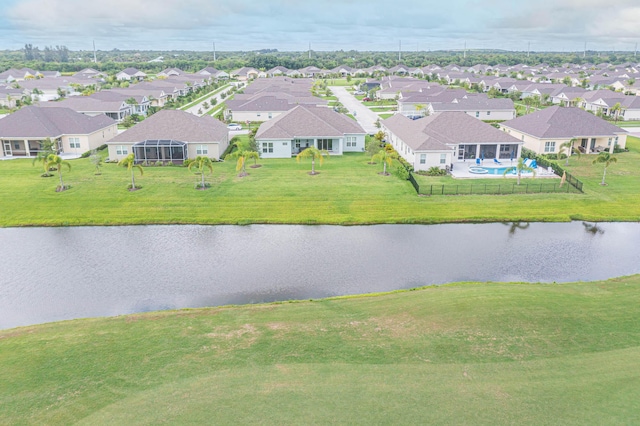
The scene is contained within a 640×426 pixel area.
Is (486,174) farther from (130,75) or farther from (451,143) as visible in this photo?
(130,75)

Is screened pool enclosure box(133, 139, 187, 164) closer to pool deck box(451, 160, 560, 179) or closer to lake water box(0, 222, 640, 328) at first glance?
lake water box(0, 222, 640, 328)

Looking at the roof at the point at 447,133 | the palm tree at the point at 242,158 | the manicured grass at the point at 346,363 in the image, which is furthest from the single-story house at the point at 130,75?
the manicured grass at the point at 346,363

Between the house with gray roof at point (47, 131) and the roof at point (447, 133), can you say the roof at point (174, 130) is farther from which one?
the roof at point (447, 133)

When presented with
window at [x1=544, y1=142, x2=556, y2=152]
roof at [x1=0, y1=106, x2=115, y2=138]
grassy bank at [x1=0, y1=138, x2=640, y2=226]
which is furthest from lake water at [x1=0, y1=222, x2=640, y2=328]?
roof at [x1=0, y1=106, x2=115, y2=138]

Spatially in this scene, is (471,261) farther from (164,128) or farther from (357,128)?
(164,128)

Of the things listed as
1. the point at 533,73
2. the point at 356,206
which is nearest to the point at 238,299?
the point at 356,206

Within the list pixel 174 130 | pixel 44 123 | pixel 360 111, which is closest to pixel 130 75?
pixel 360 111
